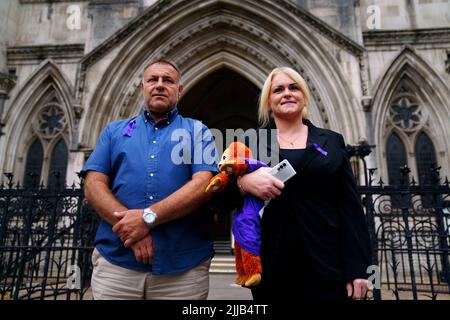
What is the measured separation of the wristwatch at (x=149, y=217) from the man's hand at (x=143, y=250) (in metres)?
0.11

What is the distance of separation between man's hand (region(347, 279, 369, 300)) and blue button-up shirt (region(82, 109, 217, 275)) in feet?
2.87

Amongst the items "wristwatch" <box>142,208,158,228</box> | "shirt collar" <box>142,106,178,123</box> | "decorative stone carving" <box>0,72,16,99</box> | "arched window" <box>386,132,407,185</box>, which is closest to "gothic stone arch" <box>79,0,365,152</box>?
"arched window" <box>386,132,407,185</box>

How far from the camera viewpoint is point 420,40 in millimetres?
10523

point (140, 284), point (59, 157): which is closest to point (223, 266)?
point (59, 157)

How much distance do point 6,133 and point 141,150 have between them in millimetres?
11597

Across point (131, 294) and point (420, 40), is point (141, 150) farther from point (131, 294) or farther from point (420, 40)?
point (420, 40)

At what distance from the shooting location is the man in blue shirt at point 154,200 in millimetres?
1921

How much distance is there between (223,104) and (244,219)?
13911mm

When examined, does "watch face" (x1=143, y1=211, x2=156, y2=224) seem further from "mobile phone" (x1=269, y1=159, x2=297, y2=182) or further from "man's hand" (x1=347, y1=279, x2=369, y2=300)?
"man's hand" (x1=347, y1=279, x2=369, y2=300)

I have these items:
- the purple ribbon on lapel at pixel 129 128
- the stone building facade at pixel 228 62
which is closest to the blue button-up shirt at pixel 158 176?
the purple ribbon on lapel at pixel 129 128

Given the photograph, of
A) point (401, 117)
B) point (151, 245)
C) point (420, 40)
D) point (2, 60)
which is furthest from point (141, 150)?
point (2, 60)

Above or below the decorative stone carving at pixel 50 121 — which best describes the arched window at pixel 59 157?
below

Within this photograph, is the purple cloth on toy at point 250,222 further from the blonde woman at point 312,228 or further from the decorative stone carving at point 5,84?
the decorative stone carving at point 5,84

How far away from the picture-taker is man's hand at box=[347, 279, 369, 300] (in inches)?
66.6
